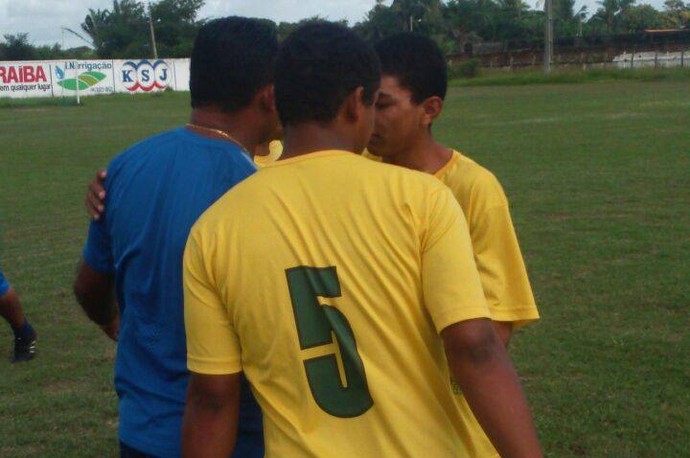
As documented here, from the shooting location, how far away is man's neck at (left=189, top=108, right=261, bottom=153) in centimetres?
274

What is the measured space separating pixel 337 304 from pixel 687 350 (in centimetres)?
495

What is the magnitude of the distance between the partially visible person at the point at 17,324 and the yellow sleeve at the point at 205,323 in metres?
4.91

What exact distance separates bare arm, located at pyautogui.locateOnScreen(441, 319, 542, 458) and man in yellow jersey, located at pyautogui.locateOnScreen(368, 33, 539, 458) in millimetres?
895

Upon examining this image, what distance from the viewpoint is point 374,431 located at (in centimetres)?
217

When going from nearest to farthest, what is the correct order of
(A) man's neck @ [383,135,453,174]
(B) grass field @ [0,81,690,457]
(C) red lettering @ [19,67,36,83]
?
(A) man's neck @ [383,135,453,174] < (B) grass field @ [0,81,690,457] < (C) red lettering @ [19,67,36,83]

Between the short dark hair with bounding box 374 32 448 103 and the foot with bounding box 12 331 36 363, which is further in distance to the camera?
the foot with bounding box 12 331 36 363

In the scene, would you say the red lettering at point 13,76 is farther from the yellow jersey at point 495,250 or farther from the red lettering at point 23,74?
the yellow jersey at point 495,250

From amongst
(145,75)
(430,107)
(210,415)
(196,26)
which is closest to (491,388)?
(210,415)

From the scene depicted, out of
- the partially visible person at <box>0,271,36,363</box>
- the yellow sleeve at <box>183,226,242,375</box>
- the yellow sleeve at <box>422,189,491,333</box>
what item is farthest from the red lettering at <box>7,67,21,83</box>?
the yellow sleeve at <box>422,189,491,333</box>

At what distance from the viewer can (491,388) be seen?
208cm

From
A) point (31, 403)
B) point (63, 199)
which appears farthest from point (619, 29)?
point (31, 403)

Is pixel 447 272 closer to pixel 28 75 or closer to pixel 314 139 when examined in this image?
pixel 314 139

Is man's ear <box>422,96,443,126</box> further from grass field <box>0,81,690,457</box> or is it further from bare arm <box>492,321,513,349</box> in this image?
grass field <box>0,81,690,457</box>

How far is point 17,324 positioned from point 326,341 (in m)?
5.13
